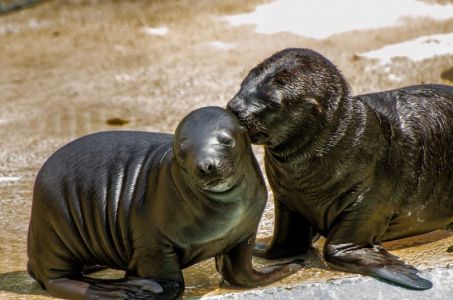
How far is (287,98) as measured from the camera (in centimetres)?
466

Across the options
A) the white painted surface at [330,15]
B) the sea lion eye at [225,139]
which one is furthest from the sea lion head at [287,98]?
the white painted surface at [330,15]

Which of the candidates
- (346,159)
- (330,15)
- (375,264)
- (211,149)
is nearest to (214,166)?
(211,149)

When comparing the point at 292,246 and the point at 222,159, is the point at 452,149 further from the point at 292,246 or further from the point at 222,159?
the point at 222,159

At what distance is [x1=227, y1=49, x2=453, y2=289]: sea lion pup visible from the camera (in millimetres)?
4695

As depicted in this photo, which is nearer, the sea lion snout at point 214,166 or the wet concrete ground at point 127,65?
the sea lion snout at point 214,166

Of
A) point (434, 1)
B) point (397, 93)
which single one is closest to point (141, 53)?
point (434, 1)

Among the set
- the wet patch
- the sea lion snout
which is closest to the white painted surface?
the wet patch

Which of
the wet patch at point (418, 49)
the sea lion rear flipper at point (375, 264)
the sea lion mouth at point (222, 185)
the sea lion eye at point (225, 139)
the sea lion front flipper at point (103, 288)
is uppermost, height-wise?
the sea lion eye at point (225, 139)

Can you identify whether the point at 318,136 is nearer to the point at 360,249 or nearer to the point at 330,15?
the point at 360,249

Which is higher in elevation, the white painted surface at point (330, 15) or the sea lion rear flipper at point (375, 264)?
the white painted surface at point (330, 15)

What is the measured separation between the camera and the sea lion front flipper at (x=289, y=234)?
5.22 m

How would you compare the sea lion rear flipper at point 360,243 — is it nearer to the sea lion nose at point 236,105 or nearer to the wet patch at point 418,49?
the sea lion nose at point 236,105

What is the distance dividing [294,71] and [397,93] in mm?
799

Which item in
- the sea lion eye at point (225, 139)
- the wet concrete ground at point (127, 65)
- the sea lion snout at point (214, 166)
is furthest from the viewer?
the wet concrete ground at point (127, 65)
